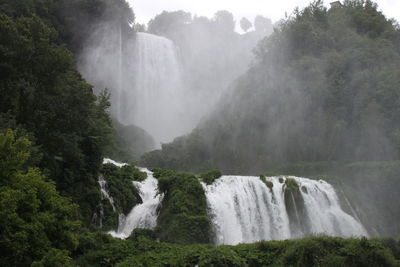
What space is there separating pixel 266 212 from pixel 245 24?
82.0 m

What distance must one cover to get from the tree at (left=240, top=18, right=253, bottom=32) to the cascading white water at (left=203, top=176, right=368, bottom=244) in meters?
76.5

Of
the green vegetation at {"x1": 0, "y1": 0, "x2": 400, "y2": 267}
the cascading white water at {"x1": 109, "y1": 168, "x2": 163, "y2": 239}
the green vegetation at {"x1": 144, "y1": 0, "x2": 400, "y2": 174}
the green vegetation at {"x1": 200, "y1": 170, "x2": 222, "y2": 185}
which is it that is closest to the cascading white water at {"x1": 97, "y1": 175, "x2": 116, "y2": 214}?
the green vegetation at {"x1": 0, "y1": 0, "x2": 400, "y2": 267}

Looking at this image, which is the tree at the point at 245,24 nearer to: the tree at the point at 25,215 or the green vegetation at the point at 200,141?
the green vegetation at the point at 200,141

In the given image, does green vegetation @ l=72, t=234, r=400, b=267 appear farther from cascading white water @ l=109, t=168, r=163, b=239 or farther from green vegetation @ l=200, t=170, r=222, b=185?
green vegetation @ l=200, t=170, r=222, b=185

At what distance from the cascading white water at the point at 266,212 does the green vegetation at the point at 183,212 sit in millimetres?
966

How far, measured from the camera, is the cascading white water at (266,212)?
21.3 m

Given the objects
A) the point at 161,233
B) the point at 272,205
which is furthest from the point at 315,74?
the point at 161,233

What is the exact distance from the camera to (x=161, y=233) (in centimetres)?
1925

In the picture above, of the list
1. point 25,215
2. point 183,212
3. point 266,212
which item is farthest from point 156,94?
point 25,215

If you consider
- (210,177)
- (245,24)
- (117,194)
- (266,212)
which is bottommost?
(266,212)

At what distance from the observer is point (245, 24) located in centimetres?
9831

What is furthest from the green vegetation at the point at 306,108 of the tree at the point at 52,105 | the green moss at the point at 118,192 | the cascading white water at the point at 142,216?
the tree at the point at 52,105

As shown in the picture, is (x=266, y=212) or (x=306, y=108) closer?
(x=266, y=212)

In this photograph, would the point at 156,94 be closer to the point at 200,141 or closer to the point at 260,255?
the point at 200,141
